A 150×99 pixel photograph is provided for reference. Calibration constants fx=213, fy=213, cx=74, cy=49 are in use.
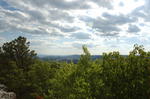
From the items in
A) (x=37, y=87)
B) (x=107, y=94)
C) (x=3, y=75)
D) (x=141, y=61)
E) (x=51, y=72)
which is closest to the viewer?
(x=107, y=94)

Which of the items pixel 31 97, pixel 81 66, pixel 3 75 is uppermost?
pixel 81 66

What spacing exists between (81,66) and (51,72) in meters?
26.0

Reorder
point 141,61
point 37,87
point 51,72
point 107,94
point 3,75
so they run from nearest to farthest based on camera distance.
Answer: point 107,94 < point 141,61 < point 37,87 < point 51,72 < point 3,75

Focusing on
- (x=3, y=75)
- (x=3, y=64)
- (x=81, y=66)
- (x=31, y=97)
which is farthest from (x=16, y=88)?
(x=81, y=66)

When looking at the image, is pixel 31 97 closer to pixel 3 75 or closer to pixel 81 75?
pixel 3 75

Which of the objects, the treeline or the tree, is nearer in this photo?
the treeline

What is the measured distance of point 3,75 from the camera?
5772 centimetres

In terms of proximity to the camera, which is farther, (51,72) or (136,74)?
(51,72)

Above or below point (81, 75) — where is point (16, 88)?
below

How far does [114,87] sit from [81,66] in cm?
497

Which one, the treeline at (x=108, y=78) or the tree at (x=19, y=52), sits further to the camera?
the tree at (x=19, y=52)

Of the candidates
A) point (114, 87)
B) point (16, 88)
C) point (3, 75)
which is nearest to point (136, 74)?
point (114, 87)

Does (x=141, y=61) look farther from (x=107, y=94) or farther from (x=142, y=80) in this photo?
(x=107, y=94)

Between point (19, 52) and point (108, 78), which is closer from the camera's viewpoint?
point (108, 78)
